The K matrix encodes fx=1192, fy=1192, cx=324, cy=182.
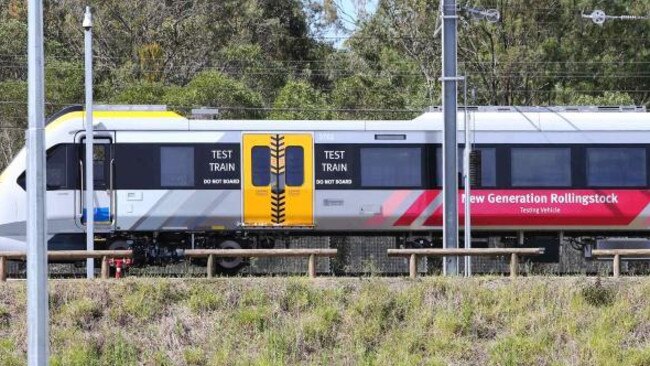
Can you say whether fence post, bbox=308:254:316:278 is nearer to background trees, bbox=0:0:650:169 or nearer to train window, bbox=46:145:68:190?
train window, bbox=46:145:68:190

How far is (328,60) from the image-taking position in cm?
5466

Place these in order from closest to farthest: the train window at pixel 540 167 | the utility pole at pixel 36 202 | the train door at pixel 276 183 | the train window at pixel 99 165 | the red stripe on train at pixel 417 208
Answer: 1. the utility pole at pixel 36 202
2. the train window at pixel 99 165
3. the train door at pixel 276 183
4. the red stripe on train at pixel 417 208
5. the train window at pixel 540 167

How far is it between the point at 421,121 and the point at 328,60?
30.3m

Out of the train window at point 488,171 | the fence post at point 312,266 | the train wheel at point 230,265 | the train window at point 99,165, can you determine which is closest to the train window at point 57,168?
the train window at point 99,165

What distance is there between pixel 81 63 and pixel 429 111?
25.6 metres

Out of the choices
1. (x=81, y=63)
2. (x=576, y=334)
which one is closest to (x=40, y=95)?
(x=576, y=334)

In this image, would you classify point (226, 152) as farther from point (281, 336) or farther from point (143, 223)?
point (281, 336)

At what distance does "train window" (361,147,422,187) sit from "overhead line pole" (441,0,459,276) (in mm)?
2713

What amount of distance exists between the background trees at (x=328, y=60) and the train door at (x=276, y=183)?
1631 cm

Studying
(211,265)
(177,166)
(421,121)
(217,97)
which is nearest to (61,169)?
(177,166)

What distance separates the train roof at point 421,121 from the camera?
2428 centimetres

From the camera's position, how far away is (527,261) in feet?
76.8

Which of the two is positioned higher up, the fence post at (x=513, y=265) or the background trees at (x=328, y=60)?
the background trees at (x=328, y=60)

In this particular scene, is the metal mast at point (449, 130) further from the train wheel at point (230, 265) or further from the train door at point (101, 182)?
the train door at point (101, 182)
